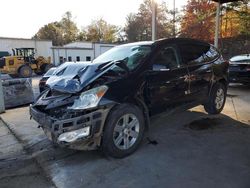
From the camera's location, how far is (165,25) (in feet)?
134

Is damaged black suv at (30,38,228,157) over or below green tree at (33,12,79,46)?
below

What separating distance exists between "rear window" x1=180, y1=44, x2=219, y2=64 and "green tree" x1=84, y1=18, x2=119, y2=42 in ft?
169

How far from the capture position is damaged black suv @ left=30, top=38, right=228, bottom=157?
326 centimetres

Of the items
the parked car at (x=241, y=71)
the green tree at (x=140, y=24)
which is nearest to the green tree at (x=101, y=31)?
the green tree at (x=140, y=24)

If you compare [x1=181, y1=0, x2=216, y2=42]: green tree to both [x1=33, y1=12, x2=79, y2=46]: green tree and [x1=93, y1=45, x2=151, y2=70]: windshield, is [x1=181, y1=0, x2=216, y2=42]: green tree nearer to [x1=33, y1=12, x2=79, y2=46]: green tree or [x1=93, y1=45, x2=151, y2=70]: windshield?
[x1=93, y1=45, x2=151, y2=70]: windshield

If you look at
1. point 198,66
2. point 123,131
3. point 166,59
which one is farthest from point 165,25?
point 123,131

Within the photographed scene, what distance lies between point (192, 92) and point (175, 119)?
0.89 m

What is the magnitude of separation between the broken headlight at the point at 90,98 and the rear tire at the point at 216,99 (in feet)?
10.1

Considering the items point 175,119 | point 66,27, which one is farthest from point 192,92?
point 66,27

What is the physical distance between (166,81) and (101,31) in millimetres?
55031

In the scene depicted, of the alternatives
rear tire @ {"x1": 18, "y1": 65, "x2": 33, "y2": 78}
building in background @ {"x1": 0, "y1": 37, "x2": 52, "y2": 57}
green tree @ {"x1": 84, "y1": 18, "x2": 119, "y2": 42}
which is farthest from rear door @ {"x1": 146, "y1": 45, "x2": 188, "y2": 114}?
green tree @ {"x1": 84, "y1": 18, "x2": 119, "y2": 42}

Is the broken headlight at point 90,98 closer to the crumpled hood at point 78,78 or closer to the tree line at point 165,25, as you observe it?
Answer: the crumpled hood at point 78,78

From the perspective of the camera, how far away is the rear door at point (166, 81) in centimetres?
402

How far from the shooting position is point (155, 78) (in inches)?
158
